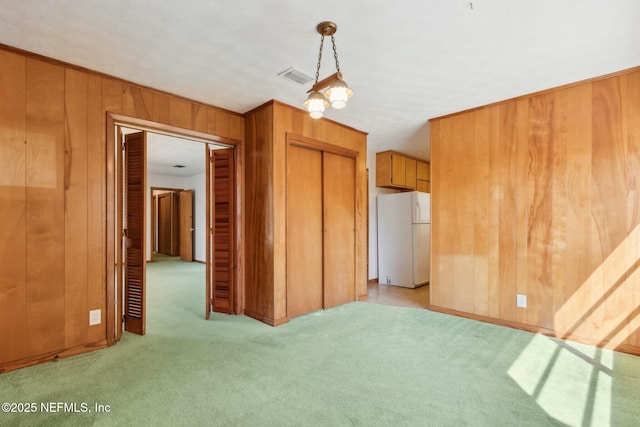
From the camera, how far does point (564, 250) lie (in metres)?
2.93

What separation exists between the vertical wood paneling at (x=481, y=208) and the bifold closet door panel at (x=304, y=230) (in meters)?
1.87

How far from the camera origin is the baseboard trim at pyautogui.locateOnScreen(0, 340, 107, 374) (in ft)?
7.39

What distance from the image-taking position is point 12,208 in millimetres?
2275

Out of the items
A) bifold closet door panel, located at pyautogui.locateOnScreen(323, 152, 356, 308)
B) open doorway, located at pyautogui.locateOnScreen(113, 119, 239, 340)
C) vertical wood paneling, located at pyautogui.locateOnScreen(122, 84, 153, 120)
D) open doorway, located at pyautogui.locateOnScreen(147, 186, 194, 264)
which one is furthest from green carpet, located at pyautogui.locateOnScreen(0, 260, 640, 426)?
open doorway, located at pyautogui.locateOnScreen(147, 186, 194, 264)

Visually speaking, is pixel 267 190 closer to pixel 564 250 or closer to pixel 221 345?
pixel 221 345

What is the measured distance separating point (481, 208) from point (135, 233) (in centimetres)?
385

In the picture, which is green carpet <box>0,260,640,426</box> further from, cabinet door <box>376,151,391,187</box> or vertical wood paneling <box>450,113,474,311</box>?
cabinet door <box>376,151,391,187</box>

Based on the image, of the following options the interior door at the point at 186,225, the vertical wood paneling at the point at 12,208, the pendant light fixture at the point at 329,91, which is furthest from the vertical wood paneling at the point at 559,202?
the interior door at the point at 186,225

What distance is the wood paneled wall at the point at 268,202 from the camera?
329 cm

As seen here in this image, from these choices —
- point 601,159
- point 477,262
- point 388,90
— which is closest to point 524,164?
point 601,159

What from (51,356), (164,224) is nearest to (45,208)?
(51,356)

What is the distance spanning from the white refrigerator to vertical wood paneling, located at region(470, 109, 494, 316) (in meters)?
1.65

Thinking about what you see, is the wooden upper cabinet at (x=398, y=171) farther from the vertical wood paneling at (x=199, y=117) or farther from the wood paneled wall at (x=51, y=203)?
the wood paneled wall at (x=51, y=203)

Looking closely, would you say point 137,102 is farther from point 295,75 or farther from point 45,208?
point 295,75
